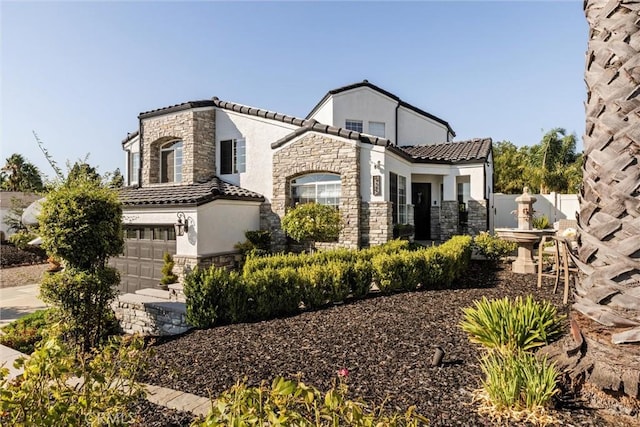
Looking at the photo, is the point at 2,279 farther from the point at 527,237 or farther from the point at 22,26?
the point at 527,237

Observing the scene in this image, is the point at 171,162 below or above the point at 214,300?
above

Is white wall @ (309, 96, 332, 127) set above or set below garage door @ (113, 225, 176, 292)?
above

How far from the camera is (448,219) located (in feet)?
53.6

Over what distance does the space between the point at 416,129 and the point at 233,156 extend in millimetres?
11229

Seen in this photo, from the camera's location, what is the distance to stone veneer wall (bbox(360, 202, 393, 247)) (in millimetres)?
12229

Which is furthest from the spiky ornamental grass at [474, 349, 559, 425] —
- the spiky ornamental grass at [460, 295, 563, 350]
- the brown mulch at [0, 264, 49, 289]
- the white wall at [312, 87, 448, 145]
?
the brown mulch at [0, 264, 49, 289]

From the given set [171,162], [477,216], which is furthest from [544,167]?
[171,162]

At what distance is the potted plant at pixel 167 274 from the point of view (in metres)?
11.3

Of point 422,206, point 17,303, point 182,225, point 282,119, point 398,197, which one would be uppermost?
point 282,119

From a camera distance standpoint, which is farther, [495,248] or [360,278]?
[495,248]

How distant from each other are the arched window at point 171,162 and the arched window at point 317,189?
19.4ft

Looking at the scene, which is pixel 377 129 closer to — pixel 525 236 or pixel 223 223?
Answer: pixel 223 223

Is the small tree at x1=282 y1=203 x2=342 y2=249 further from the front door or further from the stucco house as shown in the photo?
the front door

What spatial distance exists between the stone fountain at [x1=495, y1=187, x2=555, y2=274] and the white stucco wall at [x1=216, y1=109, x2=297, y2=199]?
29.5 ft
